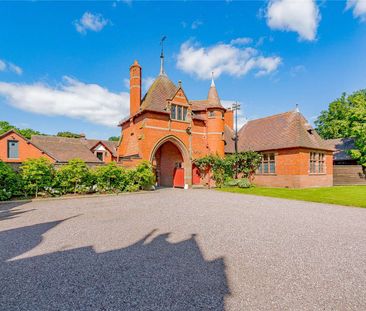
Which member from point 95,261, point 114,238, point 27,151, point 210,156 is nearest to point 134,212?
point 114,238

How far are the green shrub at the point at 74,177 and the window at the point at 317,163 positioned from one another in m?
21.8

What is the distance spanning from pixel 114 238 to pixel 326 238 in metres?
6.74

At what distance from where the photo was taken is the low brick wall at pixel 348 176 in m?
27.2

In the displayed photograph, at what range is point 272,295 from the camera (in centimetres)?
374

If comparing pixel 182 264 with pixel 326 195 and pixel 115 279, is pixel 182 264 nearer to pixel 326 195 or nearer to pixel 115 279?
pixel 115 279

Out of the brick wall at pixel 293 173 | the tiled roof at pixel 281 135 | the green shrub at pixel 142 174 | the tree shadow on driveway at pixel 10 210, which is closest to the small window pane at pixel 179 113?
the green shrub at pixel 142 174

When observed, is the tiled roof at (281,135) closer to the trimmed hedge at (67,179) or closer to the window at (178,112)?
the window at (178,112)

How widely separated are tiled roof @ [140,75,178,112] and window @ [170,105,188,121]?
1.07 meters

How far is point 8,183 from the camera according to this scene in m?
13.5

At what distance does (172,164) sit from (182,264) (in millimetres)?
22027

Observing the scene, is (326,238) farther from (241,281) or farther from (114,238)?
(114,238)

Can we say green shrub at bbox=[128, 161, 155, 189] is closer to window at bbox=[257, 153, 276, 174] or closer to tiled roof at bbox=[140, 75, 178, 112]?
tiled roof at bbox=[140, 75, 178, 112]

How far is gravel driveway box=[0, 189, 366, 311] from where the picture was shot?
3.58m

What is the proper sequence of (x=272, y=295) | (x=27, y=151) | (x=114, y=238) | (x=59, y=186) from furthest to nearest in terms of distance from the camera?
(x=27, y=151) → (x=59, y=186) → (x=114, y=238) → (x=272, y=295)
